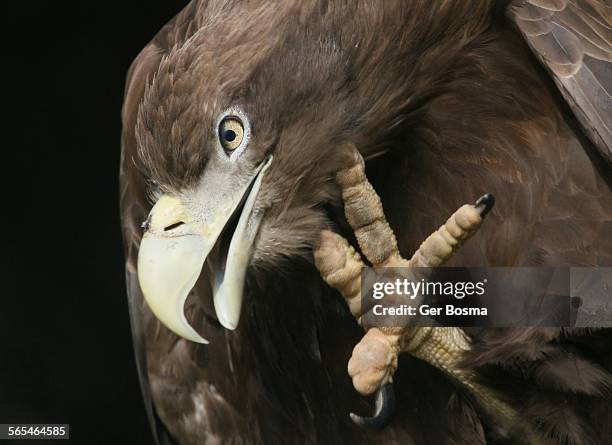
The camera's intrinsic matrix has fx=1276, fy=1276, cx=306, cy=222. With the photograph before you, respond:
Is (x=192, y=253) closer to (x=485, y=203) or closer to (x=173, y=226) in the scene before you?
(x=173, y=226)

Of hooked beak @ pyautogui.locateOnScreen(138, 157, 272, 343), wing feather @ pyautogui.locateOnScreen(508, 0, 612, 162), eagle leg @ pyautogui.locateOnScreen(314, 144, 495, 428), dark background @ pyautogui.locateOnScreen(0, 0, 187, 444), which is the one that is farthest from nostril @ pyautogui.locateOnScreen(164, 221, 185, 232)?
dark background @ pyautogui.locateOnScreen(0, 0, 187, 444)

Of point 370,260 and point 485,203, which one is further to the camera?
point 370,260

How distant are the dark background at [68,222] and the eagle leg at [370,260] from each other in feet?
4.26

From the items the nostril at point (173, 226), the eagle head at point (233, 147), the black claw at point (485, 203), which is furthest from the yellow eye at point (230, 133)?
the black claw at point (485, 203)

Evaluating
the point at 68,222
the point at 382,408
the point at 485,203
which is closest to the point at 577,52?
the point at 485,203

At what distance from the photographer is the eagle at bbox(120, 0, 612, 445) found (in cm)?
196

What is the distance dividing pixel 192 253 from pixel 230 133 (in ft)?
0.64

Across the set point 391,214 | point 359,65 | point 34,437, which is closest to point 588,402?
point 391,214

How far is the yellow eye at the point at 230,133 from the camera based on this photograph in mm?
1957

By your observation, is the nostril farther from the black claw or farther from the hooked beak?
the black claw

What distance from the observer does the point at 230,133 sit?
196cm

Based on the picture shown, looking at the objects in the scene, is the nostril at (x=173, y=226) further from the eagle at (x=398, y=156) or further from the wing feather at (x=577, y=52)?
the wing feather at (x=577, y=52)

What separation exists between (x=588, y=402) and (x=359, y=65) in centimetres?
67

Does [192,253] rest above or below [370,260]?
above
